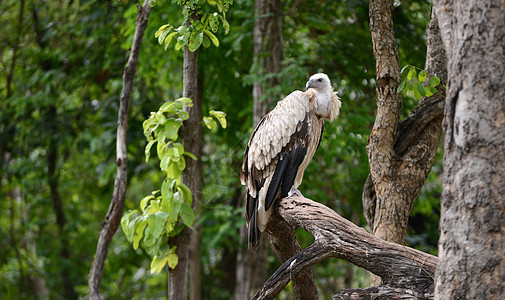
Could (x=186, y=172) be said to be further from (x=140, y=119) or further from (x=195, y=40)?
(x=140, y=119)

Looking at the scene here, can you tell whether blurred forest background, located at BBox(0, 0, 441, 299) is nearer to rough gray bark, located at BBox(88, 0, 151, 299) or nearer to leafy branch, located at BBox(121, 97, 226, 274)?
rough gray bark, located at BBox(88, 0, 151, 299)

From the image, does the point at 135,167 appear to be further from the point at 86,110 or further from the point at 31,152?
the point at 31,152

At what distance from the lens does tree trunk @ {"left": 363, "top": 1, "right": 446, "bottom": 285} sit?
3977mm

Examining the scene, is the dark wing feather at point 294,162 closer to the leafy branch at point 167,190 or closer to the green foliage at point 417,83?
the leafy branch at point 167,190

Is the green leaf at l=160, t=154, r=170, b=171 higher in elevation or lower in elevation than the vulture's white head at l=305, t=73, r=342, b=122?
lower

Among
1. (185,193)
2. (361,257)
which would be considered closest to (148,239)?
(185,193)

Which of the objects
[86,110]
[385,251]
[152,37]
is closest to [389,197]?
[385,251]

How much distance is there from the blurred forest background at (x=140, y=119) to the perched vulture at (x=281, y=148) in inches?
62.3

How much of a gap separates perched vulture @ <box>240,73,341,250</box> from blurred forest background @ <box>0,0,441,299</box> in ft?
5.19

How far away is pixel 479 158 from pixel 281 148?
206cm

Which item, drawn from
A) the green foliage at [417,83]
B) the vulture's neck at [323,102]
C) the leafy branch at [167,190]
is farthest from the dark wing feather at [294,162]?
the green foliage at [417,83]

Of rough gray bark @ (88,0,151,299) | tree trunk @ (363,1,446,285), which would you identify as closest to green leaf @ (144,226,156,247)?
rough gray bark @ (88,0,151,299)

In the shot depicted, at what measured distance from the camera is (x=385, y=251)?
9.39 ft

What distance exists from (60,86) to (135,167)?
6.98 ft
